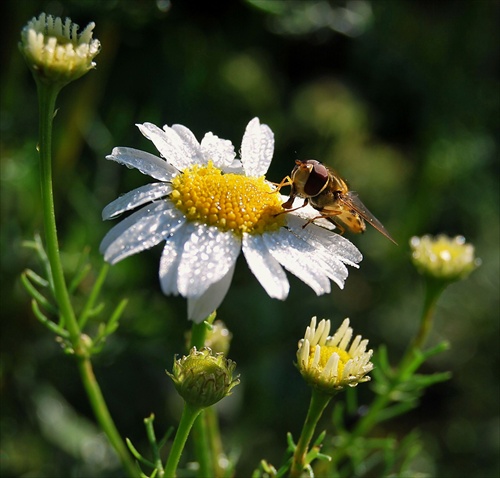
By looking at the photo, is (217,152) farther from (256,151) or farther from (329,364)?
(329,364)

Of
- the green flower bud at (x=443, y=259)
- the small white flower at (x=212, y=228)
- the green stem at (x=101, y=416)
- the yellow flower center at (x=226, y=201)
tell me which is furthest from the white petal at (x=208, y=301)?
the green flower bud at (x=443, y=259)

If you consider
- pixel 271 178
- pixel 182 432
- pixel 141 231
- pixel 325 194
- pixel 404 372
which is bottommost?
pixel 271 178

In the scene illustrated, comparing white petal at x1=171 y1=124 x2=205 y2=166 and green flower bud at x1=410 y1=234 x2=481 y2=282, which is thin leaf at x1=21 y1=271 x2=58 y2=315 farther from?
green flower bud at x1=410 y1=234 x2=481 y2=282

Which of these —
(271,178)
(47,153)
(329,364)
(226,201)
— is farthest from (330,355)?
(271,178)

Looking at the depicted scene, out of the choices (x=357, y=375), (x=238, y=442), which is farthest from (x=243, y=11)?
(x=357, y=375)

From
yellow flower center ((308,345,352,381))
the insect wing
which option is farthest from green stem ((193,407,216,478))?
the insect wing

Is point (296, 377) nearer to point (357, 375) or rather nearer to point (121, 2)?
point (121, 2)

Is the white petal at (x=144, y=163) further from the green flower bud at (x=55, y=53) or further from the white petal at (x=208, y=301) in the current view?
the white petal at (x=208, y=301)
